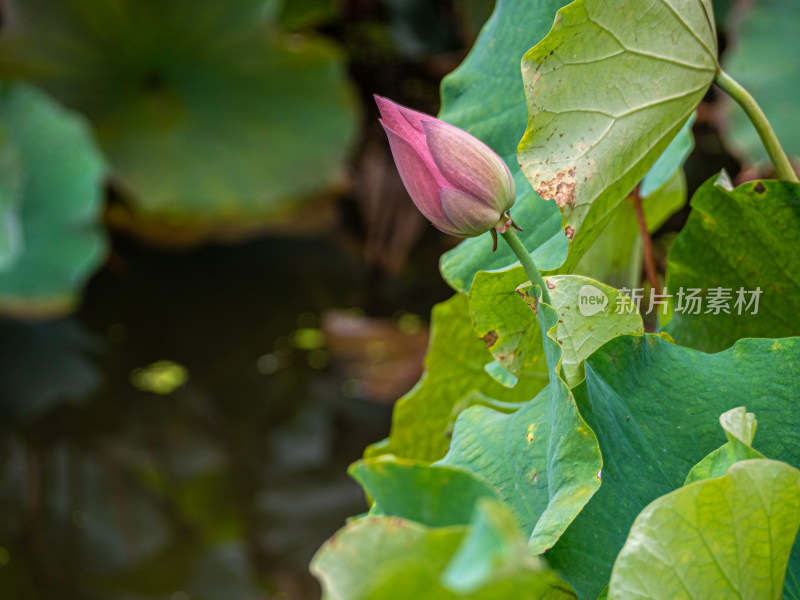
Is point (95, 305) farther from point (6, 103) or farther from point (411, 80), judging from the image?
point (411, 80)

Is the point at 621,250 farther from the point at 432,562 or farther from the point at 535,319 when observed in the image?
the point at 432,562

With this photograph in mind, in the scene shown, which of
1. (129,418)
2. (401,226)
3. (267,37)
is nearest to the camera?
(129,418)

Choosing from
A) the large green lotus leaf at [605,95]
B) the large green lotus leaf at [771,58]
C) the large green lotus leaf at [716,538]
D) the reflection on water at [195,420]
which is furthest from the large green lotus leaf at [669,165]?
the large green lotus leaf at [771,58]

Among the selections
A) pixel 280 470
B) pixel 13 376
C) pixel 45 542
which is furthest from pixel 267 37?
pixel 45 542

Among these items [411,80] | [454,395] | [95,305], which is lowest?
[95,305]

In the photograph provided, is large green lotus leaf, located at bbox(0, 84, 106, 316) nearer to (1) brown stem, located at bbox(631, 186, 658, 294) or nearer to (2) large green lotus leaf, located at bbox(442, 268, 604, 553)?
(1) brown stem, located at bbox(631, 186, 658, 294)

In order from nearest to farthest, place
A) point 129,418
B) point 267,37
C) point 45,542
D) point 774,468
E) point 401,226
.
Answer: point 774,468
point 45,542
point 129,418
point 267,37
point 401,226

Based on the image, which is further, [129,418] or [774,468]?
[129,418]

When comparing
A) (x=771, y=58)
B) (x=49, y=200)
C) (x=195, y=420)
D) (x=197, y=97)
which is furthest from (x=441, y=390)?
(x=197, y=97)
